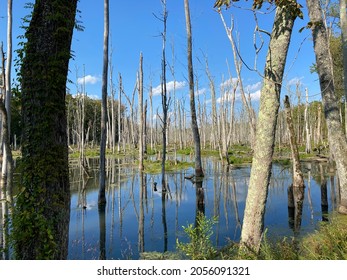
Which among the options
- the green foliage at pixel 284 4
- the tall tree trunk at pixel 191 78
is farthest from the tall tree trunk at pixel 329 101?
the tall tree trunk at pixel 191 78

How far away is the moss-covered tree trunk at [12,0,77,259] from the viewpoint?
3.13m

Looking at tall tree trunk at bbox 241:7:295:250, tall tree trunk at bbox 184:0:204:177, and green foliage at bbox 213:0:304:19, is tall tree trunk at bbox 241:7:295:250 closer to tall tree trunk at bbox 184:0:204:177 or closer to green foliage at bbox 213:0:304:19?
green foliage at bbox 213:0:304:19

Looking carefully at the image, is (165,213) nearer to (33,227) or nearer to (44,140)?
(33,227)

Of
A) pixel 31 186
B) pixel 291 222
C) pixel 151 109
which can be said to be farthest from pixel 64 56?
pixel 151 109

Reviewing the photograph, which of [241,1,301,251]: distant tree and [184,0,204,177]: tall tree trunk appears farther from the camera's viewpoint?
[184,0,204,177]: tall tree trunk

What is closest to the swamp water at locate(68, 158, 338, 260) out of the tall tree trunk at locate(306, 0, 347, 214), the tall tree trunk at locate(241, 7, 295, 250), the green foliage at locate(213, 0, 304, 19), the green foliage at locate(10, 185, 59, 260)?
the tall tree trunk at locate(241, 7, 295, 250)

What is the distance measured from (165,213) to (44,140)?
6.41 metres

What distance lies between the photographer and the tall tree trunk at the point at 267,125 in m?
3.96

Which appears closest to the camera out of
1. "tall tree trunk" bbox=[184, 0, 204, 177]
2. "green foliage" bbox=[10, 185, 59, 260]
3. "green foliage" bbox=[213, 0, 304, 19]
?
"green foliage" bbox=[10, 185, 59, 260]

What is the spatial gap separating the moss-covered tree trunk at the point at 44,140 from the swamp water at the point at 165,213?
2664 millimetres

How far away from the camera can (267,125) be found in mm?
3971

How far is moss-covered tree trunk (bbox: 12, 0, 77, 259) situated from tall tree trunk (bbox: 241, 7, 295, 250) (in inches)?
98.9

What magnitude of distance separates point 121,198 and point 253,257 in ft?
27.4
